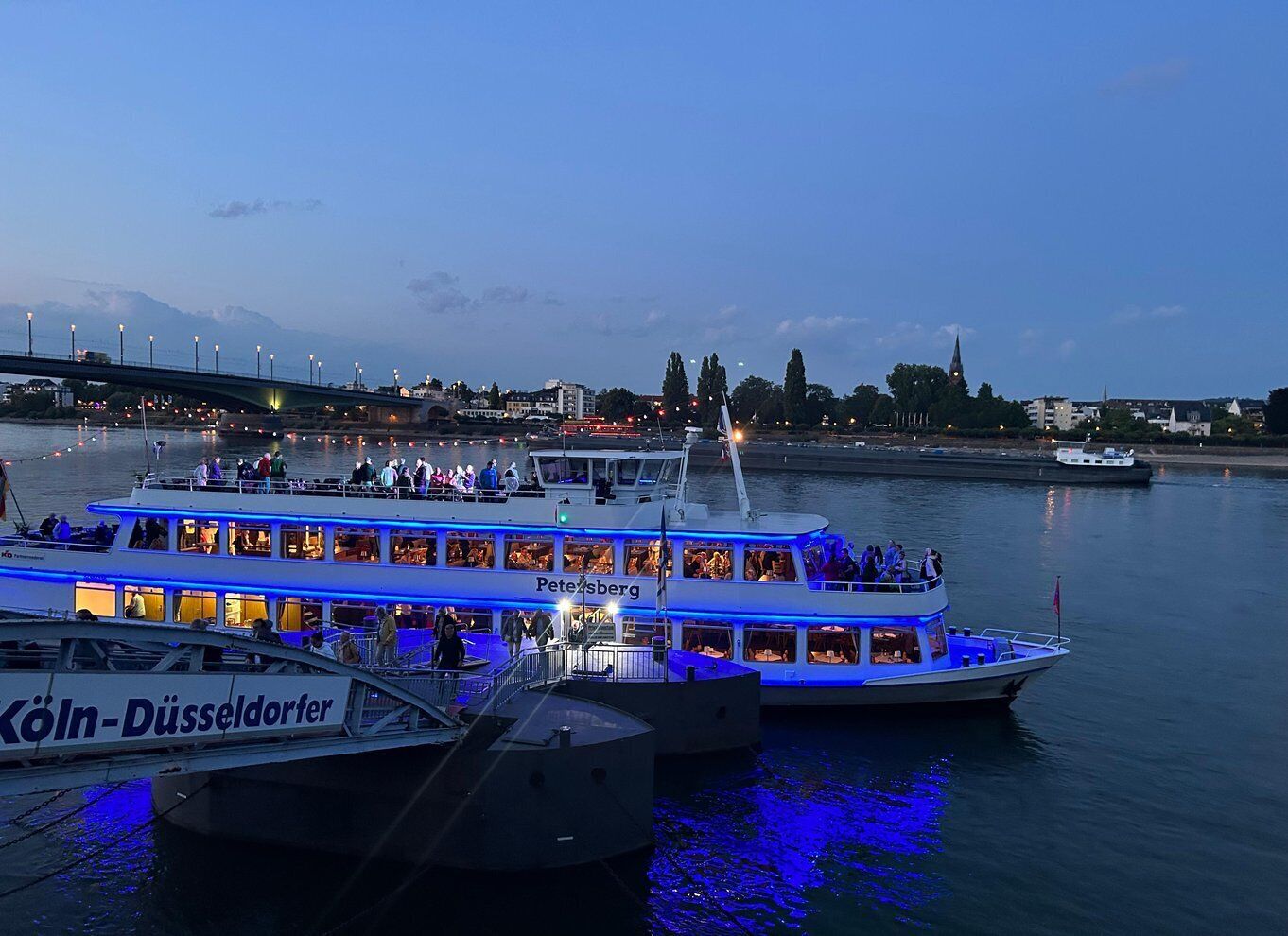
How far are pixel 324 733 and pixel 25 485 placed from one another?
63435mm

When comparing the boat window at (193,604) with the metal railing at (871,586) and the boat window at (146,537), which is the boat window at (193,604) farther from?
the metal railing at (871,586)

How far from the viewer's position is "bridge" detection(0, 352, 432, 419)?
263 feet

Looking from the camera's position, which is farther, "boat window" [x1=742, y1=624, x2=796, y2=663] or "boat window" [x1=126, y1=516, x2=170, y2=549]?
"boat window" [x1=126, y1=516, x2=170, y2=549]


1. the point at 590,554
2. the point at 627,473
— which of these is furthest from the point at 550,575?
the point at 627,473

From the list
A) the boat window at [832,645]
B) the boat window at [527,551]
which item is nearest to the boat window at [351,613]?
the boat window at [527,551]

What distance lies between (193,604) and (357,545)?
13.3ft

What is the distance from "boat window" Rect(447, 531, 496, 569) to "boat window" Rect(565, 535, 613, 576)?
177 centimetres

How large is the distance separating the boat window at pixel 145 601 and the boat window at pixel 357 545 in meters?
4.30

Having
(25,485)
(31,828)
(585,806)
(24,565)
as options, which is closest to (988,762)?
(585,806)

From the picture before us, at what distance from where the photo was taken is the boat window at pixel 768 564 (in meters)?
19.7

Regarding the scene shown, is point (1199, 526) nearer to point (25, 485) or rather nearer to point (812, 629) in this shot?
point (812, 629)

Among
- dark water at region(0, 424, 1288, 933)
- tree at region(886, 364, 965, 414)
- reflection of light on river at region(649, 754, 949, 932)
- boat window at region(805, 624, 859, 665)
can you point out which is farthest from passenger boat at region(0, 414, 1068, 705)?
tree at region(886, 364, 965, 414)

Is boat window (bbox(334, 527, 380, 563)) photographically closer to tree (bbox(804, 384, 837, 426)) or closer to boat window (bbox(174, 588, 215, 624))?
boat window (bbox(174, 588, 215, 624))

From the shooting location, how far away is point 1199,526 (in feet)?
193
